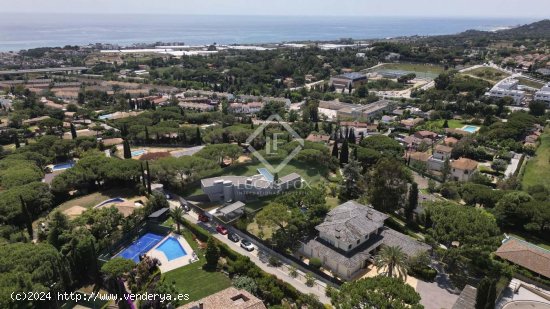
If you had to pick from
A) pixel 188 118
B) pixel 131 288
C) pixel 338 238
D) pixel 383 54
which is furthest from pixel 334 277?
pixel 383 54

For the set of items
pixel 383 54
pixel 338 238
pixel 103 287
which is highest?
pixel 383 54

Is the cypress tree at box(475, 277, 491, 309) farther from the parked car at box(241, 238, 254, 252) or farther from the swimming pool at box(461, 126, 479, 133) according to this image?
the swimming pool at box(461, 126, 479, 133)

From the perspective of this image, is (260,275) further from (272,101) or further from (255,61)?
(255,61)

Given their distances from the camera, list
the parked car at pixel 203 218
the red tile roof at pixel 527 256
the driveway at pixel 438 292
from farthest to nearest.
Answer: the parked car at pixel 203 218
the red tile roof at pixel 527 256
the driveway at pixel 438 292

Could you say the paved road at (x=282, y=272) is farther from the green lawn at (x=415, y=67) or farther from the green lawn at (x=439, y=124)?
the green lawn at (x=415, y=67)

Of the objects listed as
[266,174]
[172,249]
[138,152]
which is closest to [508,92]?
[266,174]

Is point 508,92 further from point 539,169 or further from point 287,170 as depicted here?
point 287,170

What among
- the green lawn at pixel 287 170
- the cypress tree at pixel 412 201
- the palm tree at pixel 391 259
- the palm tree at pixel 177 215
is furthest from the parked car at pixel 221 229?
the cypress tree at pixel 412 201
